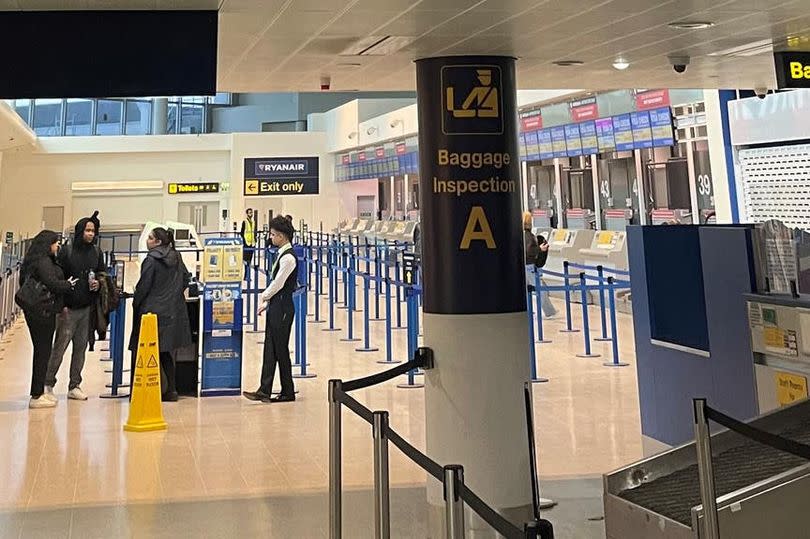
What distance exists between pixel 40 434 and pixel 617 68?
205 inches

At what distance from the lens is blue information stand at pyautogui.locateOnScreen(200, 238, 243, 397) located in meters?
7.65

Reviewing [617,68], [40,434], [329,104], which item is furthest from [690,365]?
[329,104]

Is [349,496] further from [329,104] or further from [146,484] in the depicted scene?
[329,104]

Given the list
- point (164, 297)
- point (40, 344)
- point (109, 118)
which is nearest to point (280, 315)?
point (164, 297)

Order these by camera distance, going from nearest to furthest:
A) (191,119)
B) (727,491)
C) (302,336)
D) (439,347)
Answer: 1. (727,491)
2. (439,347)
3. (302,336)
4. (191,119)

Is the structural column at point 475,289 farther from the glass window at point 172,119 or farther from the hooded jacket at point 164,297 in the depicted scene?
the glass window at point 172,119

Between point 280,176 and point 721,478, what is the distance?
68.0ft

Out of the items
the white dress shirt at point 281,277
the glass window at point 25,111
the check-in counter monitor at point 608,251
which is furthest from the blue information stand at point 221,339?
the glass window at point 25,111

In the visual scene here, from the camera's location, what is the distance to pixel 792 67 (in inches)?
191

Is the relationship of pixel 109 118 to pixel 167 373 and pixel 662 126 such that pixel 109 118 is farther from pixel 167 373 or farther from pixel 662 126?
pixel 167 373

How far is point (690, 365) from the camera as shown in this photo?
210 inches

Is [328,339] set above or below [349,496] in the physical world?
above

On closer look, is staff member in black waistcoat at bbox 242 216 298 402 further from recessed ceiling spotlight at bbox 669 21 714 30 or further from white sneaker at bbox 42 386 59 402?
recessed ceiling spotlight at bbox 669 21 714 30

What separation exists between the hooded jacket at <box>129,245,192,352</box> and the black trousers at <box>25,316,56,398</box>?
771mm
